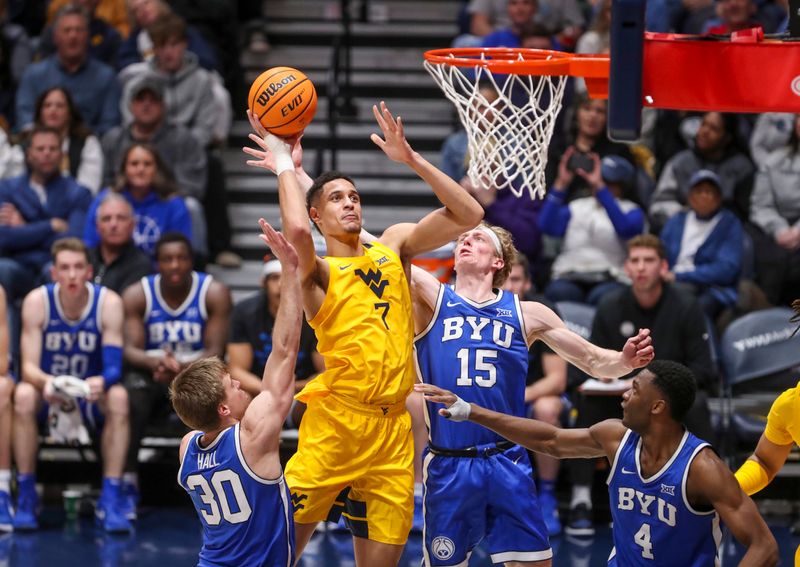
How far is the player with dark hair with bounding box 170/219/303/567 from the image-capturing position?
16.4 ft

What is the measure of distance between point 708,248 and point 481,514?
12.6 ft

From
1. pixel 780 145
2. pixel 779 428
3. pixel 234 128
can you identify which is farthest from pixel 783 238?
pixel 234 128

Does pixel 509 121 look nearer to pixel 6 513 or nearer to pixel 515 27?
pixel 6 513

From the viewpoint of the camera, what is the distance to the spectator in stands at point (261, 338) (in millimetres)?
8477

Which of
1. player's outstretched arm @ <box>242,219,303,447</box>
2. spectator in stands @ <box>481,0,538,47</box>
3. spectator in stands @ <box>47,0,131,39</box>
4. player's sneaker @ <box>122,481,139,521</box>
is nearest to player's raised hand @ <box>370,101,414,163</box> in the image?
player's outstretched arm @ <box>242,219,303,447</box>

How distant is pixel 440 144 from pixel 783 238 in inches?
121

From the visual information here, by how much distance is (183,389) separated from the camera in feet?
16.5

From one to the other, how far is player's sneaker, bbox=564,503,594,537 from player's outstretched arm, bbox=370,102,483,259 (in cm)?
286

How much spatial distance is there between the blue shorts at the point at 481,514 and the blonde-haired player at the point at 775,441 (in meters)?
0.93

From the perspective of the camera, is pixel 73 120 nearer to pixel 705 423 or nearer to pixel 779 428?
pixel 705 423

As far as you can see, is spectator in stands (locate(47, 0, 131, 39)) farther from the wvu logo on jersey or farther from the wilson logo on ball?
the wvu logo on jersey

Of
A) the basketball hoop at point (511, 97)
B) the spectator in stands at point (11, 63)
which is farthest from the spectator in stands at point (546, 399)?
the spectator in stands at point (11, 63)

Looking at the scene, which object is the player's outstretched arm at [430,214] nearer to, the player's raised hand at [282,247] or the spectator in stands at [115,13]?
the player's raised hand at [282,247]

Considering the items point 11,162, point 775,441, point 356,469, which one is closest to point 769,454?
point 775,441
